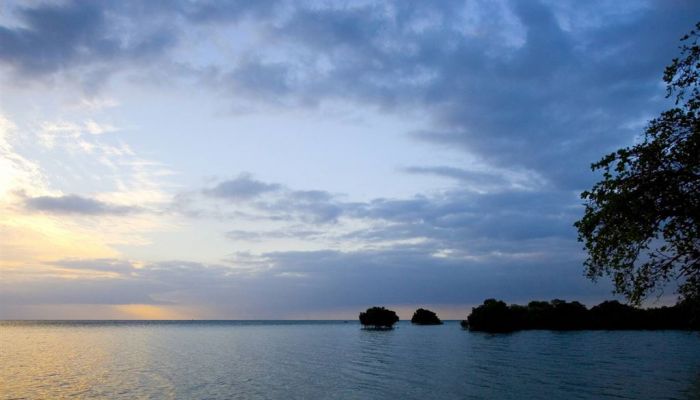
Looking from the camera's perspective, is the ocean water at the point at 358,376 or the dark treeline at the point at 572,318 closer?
the ocean water at the point at 358,376

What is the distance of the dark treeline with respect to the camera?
178 meters

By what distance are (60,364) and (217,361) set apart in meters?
20.5

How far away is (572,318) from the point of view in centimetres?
19400

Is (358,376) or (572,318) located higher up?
(572,318)

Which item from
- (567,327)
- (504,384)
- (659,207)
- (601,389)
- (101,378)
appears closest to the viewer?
(659,207)

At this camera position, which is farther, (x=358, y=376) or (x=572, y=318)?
(x=572, y=318)

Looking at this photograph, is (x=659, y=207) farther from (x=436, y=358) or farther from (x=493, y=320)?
(x=493, y=320)

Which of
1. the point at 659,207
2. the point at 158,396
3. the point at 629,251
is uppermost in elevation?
the point at 659,207

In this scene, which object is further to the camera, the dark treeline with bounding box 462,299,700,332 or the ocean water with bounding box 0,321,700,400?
the dark treeline with bounding box 462,299,700,332

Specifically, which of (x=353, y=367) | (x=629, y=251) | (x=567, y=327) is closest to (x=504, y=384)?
(x=353, y=367)

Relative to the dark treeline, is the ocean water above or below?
below

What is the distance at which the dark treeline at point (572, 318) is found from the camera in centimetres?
17838

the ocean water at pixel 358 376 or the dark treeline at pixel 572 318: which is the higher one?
the dark treeline at pixel 572 318

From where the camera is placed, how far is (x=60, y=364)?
223 ft
